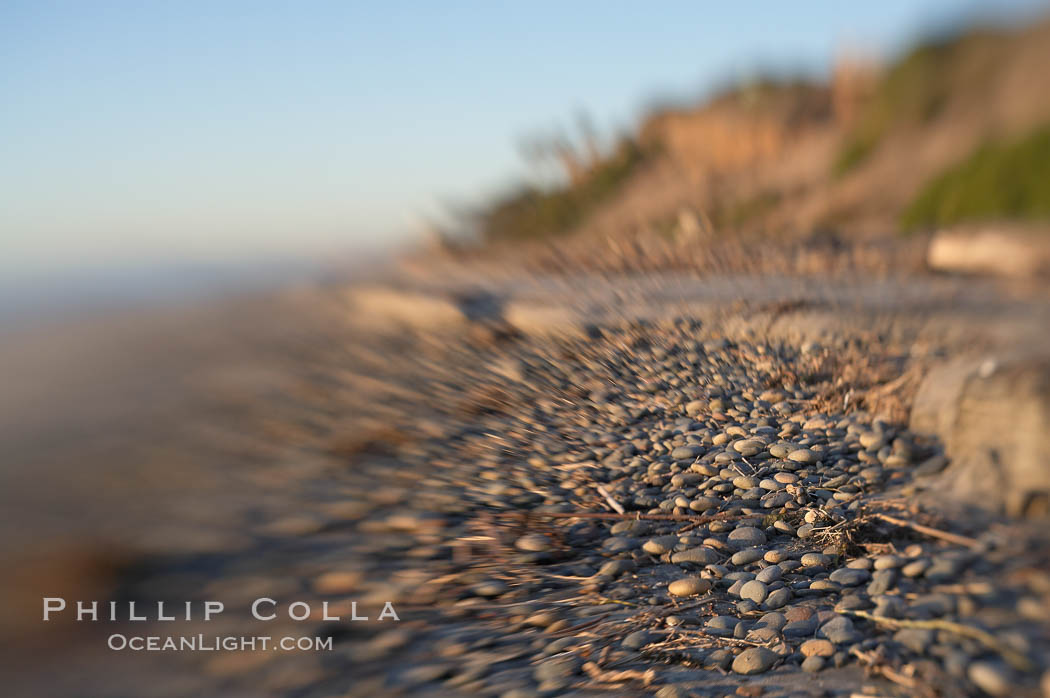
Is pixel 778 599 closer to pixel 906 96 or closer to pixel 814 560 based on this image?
pixel 814 560

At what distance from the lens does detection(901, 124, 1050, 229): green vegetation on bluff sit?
378 cm

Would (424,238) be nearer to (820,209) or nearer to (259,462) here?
(820,209)

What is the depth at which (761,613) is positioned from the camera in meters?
1.42

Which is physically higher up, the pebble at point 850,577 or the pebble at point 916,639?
the pebble at point 850,577

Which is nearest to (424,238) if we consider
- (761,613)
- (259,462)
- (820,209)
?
(820,209)

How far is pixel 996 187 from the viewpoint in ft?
12.8

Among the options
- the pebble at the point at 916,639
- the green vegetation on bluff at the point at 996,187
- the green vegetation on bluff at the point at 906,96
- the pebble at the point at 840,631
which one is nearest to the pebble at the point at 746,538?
the pebble at the point at 840,631

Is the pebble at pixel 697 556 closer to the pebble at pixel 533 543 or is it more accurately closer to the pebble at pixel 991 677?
the pebble at pixel 533 543

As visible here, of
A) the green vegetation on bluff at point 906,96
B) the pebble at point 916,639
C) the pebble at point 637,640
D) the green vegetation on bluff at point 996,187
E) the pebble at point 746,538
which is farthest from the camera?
the green vegetation on bluff at point 906,96

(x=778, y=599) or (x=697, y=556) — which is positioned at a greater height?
(x=697, y=556)

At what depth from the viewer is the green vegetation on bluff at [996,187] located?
12.4 ft

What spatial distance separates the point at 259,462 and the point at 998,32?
5.19m

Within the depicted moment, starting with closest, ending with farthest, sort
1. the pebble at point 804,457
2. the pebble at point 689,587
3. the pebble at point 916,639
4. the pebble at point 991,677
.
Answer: the pebble at point 991,677 → the pebble at point 916,639 → the pebble at point 689,587 → the pebble at point 804,457

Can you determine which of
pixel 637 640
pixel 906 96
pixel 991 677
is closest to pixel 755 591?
pixel 637 640
